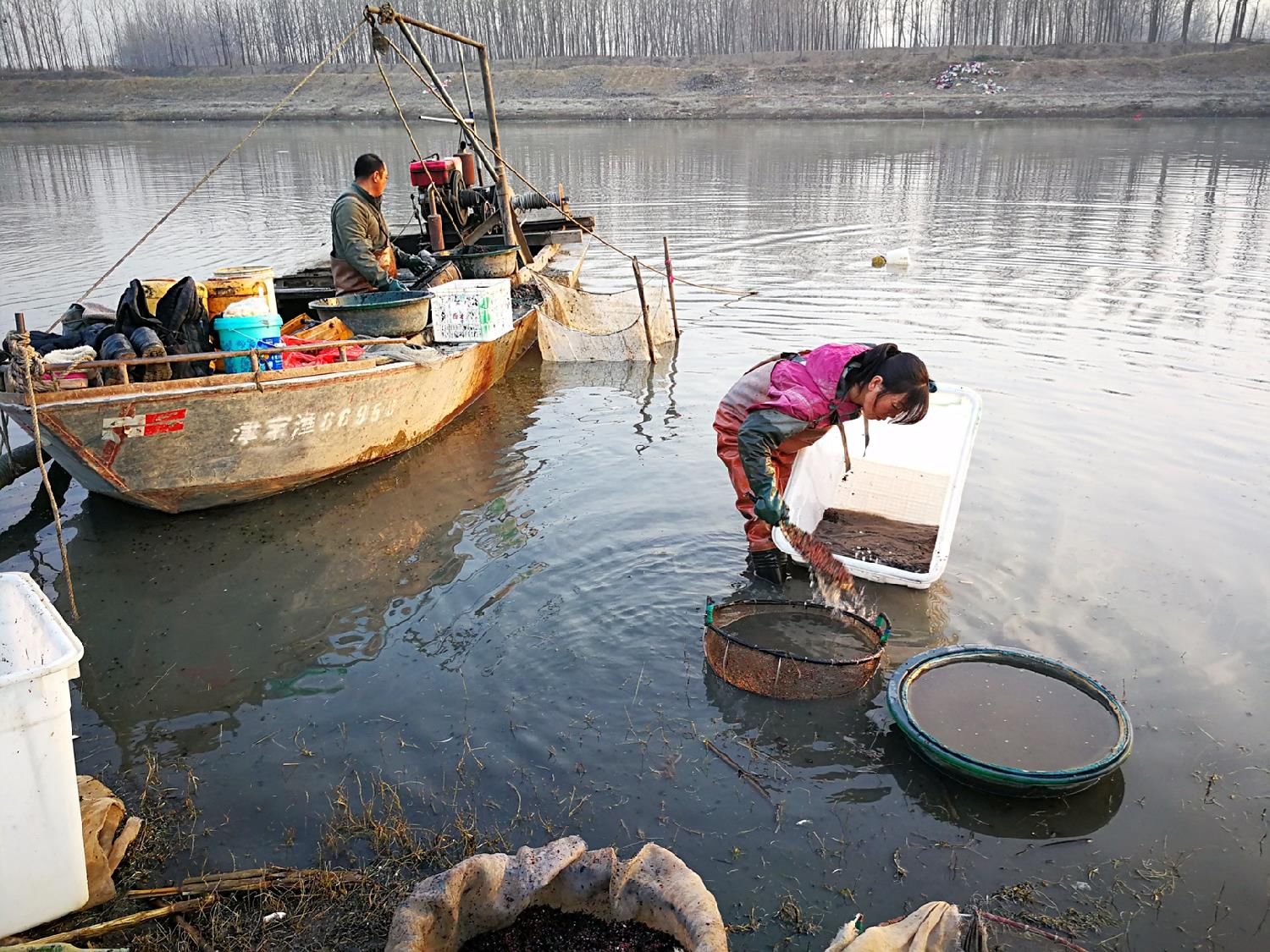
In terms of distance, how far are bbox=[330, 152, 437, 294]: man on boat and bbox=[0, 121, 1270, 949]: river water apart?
5.16 feet

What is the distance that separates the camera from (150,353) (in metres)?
5.74

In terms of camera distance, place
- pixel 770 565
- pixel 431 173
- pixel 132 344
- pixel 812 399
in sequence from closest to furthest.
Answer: pixel 812 399
pixel 770 565
pixel 132 344
pixel 431 173

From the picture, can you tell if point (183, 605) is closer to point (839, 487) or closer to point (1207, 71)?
point (839, 487)

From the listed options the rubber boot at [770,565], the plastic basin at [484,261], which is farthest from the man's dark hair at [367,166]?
the rubber boot at [770,565]

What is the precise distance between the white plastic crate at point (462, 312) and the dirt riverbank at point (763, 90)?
146 feet

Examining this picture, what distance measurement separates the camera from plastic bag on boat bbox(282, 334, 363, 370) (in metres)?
6.48

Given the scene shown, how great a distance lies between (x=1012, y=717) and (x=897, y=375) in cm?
164

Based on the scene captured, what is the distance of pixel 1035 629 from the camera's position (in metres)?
4.95

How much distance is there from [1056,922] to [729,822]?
3.89 feet

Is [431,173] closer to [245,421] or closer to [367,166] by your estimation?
[367,166]

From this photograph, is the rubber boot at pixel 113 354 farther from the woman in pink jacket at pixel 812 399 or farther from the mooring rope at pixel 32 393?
the woman in pink jacket at pixel 812 399

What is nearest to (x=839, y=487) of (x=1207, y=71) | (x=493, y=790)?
(x=493, y=790)

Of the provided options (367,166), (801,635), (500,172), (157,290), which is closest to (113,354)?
(157,290)

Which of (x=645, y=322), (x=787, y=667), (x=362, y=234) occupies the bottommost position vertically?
(x=787, y=667)
